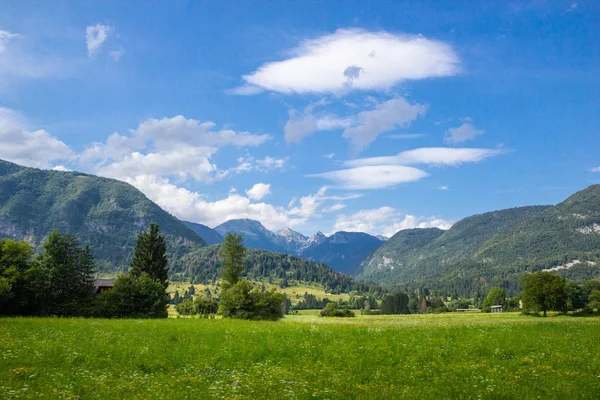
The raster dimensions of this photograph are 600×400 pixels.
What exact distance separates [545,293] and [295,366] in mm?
99191

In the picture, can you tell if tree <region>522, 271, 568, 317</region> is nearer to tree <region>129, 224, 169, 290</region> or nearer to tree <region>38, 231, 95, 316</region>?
tree <region>129, 224, 169, 290</region>

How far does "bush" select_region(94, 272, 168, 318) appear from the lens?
69.0 m

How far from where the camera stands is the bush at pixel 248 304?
76.4 m

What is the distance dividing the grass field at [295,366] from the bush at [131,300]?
3805 centimetres

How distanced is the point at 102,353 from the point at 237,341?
9.50 m

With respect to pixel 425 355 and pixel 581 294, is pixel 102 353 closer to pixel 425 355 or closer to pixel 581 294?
pixel 425 355

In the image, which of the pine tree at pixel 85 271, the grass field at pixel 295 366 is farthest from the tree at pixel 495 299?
the grass field at pixel 295 366

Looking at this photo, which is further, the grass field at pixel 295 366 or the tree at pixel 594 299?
the tree at pixel 594 299

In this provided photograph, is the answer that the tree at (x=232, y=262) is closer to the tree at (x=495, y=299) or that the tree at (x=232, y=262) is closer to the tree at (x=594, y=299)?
the tree at (x=594, y=299)

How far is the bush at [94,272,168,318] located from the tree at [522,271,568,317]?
85922 millimetres

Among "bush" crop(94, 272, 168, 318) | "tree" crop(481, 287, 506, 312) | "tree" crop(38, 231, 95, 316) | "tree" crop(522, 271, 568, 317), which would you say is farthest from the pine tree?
"tree" crop(481, 287, 506, 312)

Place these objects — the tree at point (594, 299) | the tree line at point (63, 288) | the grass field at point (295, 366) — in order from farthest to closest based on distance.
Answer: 1. the tree at point (594, 299)
2. the tree line at point (63, 288)
3. the grass field at point (295, 366)

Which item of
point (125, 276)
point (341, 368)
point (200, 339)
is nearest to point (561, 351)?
point (341, 368)

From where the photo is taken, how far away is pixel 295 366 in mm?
22438
